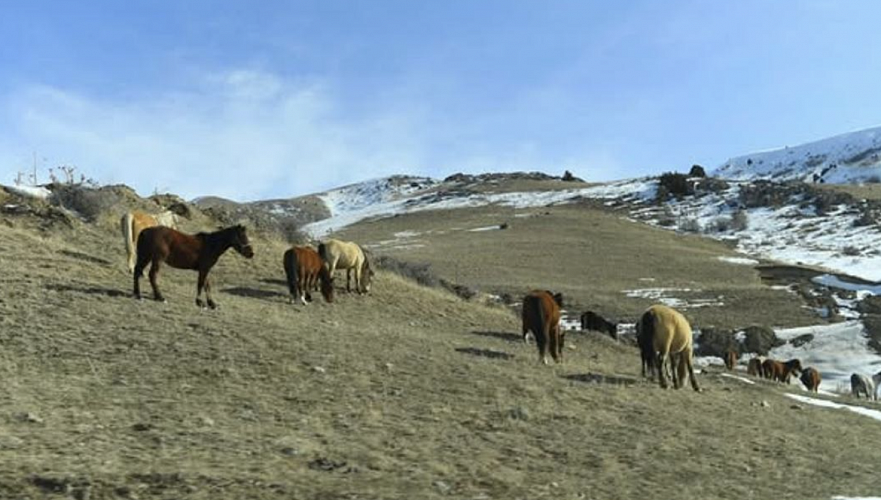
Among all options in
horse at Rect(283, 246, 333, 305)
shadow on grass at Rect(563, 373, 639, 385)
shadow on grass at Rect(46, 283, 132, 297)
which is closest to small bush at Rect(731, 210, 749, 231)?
horse at Rect(283, 246, 333, 305)

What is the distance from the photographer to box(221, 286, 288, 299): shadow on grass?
21.0 m

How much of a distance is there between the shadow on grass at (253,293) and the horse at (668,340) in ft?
29.8

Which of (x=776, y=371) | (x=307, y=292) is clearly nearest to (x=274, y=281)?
(x=307, y=292)

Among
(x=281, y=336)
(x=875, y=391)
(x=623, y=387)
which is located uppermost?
(x=281, y=336)

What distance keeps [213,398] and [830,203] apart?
85.9 m

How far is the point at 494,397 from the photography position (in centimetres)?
1273

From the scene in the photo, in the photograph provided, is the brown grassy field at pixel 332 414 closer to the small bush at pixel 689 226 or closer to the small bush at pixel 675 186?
the small bush at pixel 689 226

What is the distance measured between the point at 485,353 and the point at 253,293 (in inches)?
264

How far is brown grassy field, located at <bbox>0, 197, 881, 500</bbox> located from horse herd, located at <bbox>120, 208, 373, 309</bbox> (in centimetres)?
54

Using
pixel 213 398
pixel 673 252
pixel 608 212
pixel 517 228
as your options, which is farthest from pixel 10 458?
pixel 608 212

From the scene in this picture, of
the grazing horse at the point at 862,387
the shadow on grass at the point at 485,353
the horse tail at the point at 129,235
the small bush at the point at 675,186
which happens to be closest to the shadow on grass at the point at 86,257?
the horse tail at the point at 129,235

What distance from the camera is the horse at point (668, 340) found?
53.3 ft

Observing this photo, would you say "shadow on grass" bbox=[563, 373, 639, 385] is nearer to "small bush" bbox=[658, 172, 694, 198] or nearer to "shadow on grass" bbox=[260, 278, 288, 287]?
"shadow on grass" bbox=[260, 278, 288, 287]

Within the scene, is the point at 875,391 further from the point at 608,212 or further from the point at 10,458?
the point at 608,212
